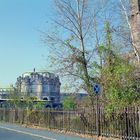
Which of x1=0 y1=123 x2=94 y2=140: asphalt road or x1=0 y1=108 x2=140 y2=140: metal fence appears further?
x1=0 y1=123 x2=94 y2=140: asphalt road

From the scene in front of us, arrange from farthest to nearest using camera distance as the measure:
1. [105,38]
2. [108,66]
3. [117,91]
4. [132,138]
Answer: [105,38] → [108,66] → [117,91] → [132,138]

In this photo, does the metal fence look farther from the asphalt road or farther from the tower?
the tower

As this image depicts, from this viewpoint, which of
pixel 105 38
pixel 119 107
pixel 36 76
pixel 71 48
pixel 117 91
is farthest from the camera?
pixel 36 76

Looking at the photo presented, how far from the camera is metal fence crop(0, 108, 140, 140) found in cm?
1674

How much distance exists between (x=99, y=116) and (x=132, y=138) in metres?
3.67

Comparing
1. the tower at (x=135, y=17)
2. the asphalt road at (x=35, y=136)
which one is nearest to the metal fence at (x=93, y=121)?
the asphalt road at (x=35, y=136)

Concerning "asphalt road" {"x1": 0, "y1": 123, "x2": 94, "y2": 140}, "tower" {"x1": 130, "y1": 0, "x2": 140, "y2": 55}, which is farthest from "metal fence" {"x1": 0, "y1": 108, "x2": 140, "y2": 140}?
"tower" {"x1": 130, "y1": 0, "x2": 140, "y2": 55}


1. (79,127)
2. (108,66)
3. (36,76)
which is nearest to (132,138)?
(79,127)

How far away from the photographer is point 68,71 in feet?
96.2

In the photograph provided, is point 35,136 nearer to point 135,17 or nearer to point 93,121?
point 93,121

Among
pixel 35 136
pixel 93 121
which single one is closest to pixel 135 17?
pixel 93 121

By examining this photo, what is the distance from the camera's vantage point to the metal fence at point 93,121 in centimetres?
1674

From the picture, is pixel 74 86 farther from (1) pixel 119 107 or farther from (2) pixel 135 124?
(2) pixel 135 124

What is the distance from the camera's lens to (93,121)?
66.9ft
